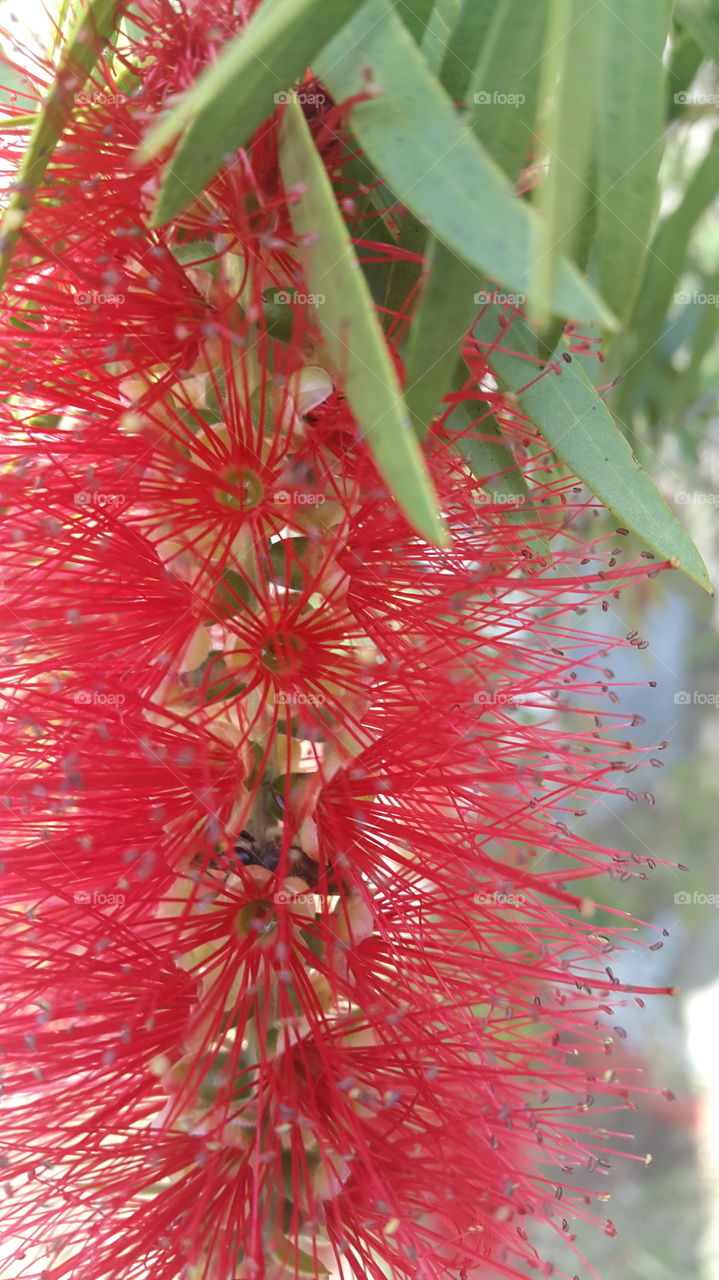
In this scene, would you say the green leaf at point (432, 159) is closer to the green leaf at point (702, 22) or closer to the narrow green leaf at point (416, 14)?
the narrow green leaf at point (416, 14)

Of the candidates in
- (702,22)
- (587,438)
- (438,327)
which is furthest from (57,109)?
(702,22)

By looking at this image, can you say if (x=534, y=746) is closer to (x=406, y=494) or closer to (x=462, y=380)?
(x=462, y=380)

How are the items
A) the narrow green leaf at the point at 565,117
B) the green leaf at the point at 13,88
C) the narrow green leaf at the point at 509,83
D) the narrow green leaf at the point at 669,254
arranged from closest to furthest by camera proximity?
1. the narrow green leaf at the point at 565,117
2. the narrow green leaf at the point at 509,83
3. the green leaf at the point at 13,88
4. the narrow green leaf at the point at 669,254

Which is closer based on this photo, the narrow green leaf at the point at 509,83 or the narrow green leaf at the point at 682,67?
the narrow green leaf at the point at 509,83

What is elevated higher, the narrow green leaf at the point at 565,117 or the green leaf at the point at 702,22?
the green leaf at the point at 702,22

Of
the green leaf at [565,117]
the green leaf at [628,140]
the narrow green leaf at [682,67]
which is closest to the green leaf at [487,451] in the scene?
the green leaf at [628,140]

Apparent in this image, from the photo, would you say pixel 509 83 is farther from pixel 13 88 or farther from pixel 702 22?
pixel 13 88

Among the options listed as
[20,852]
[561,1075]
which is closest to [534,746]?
[561,1075]

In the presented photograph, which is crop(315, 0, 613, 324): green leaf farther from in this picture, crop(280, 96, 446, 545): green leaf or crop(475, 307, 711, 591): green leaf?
crop(475, 307, 711, 591): green leaf
